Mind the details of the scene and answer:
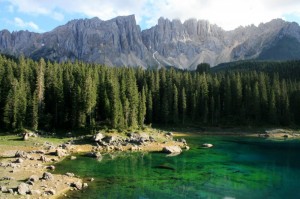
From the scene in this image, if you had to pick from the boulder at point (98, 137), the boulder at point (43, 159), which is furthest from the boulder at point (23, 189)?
the boulder at point (98, 137)

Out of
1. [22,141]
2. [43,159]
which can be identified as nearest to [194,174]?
[43,159]

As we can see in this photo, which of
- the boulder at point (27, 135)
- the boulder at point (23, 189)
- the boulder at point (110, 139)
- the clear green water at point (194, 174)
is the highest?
the boulder at point (27, 135)

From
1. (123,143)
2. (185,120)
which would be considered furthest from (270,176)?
(185,120)

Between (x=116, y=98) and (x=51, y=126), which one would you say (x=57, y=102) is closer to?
(x=51, y=126)

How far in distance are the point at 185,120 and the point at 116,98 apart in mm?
51721

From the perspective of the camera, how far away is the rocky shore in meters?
48.5

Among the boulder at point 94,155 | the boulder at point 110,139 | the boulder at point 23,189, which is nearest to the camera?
the boulder at point 23,189

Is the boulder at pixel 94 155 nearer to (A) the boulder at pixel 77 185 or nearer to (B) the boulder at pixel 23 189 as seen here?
(A) the boulder at pixel 77 185

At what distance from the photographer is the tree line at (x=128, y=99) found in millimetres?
107688

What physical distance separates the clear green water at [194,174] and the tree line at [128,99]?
1281 inches

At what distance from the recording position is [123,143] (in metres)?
92.4

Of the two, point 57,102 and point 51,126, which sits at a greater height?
point 57,102

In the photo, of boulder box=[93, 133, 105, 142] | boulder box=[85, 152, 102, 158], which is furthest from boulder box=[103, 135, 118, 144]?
boulder box=[85, 152, 102, 158]

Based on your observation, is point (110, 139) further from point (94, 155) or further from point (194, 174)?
point (194, 174)
